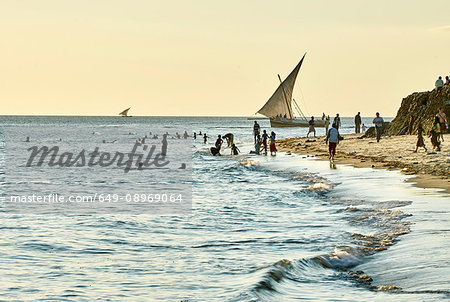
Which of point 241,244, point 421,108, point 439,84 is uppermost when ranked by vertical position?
point 439,84

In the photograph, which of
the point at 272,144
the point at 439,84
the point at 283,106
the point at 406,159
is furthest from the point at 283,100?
the point at 406,159

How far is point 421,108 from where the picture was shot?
139 ft

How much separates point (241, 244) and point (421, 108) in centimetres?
3296

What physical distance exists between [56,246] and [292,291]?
5777mm

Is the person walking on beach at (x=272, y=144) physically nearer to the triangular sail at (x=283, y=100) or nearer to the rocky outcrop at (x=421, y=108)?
the rocky outcrop at (x=421, y=108)

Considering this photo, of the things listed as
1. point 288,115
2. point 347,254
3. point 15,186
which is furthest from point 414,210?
point 288,115

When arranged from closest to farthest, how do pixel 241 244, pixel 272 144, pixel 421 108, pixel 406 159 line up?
pixel 241 244
pixel 406 159
pixel 272 144
pixel 421 108

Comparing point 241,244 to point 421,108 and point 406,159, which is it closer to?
point 406,159

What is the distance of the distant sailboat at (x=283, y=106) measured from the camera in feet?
307

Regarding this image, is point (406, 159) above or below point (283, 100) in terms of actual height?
below

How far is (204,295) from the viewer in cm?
877

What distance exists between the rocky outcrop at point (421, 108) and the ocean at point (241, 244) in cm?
1871

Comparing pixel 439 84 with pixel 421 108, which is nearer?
pixel 439 84

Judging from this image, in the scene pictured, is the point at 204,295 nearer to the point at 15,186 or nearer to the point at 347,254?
the point at 347,254
